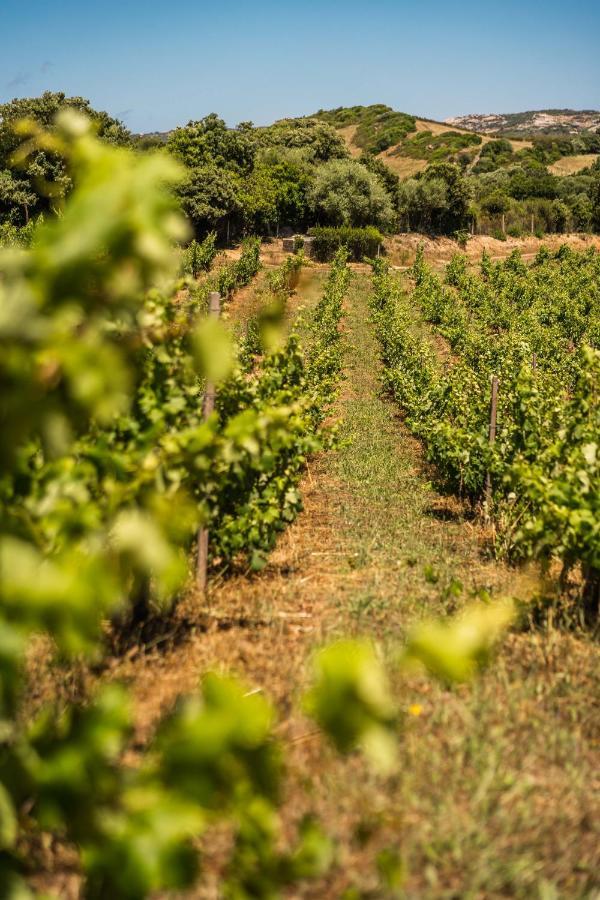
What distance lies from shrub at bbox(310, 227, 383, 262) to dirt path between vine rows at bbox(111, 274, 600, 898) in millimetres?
39086

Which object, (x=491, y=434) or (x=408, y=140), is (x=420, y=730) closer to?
(x=491, y=434)

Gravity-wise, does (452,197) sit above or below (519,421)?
above

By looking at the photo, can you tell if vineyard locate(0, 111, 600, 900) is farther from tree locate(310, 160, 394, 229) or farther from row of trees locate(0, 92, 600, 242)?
tree locate(310, 160, 394, 229)

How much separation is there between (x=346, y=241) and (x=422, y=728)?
139ft

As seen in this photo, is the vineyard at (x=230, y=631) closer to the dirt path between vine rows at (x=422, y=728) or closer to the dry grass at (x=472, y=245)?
the dirt path between vine rows at (x=422, y=728)

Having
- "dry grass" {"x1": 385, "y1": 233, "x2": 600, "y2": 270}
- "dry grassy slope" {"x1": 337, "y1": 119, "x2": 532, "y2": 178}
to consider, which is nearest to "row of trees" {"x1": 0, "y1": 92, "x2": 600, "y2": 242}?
"dry grass" {"x1": 385, "y1": 233, "x2": 600, "y2": 270}

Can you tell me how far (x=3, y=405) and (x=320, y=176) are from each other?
5105 centimetres

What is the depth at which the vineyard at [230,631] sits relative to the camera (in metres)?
1.00

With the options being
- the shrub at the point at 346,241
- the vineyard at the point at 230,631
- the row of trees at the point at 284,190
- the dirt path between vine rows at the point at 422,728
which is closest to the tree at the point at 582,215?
the row of trees at the point at 284,190

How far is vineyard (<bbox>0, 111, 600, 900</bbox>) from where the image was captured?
100 cm

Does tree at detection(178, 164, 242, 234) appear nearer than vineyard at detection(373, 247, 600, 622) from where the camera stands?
No

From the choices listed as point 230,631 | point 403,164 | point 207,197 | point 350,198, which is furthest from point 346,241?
point 403,164

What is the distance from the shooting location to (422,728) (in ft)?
9.19

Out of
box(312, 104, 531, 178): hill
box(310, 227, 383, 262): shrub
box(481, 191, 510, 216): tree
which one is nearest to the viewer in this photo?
box(310, 227, 383, 262): shrub
